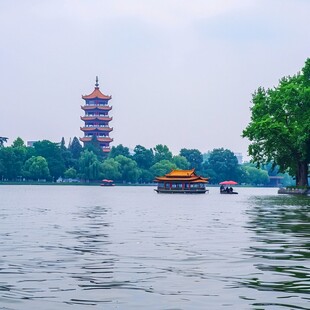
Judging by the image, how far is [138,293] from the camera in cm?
1140

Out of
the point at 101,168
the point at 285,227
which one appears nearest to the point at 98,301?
the point at 285,227

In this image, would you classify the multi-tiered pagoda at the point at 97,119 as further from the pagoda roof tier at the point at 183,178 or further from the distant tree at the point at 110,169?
the pagoda roof tier at the point at 183,178

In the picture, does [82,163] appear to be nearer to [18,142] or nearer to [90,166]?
[90,166]

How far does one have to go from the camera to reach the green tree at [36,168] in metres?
143

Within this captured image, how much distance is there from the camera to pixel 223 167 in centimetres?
18212

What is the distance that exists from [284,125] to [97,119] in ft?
366

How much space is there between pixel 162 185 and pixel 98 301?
307ft

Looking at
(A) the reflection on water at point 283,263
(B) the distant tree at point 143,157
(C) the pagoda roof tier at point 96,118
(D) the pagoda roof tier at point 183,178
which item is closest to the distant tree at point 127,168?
→ (B) the distant tree at point 143,157

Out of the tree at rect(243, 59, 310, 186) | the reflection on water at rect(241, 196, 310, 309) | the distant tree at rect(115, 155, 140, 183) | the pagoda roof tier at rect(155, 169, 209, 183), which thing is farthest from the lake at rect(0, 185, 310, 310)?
the distant tree at rect(115, 155, 140, 183)

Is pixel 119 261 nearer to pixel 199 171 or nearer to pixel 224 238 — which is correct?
pixel 224 238

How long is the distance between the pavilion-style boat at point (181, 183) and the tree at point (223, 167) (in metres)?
79.6

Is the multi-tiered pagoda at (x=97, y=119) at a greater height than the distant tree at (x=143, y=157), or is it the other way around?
the multi-tiered pagoda at (x=97, y=119)

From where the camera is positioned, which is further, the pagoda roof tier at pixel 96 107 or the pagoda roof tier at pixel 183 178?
the pagoda roof tier at pixel 96 107

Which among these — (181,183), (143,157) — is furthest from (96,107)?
(181,183)
